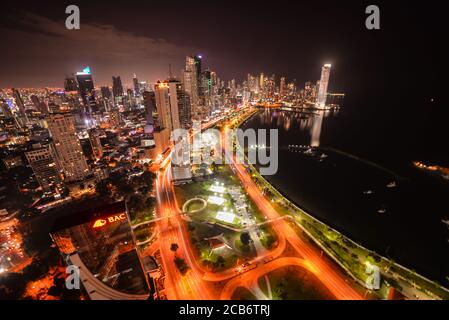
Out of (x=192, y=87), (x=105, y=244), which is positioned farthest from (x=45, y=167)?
(x=192, y=87)

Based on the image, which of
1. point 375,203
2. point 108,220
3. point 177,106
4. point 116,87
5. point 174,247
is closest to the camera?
point 108,220

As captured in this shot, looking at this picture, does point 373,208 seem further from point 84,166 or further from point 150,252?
point 84,166

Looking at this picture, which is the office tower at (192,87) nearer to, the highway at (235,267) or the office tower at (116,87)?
the office tower at (116,87)

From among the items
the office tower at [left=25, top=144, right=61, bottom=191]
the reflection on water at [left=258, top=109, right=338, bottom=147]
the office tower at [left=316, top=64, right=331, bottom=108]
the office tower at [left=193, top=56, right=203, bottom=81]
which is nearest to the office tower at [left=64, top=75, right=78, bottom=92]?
the office tower at [left=193, top=56, right=203, bottom=81]

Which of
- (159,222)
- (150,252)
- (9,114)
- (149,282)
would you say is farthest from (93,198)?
(9,114)

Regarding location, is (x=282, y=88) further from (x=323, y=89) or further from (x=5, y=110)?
(x=5, y=110)
